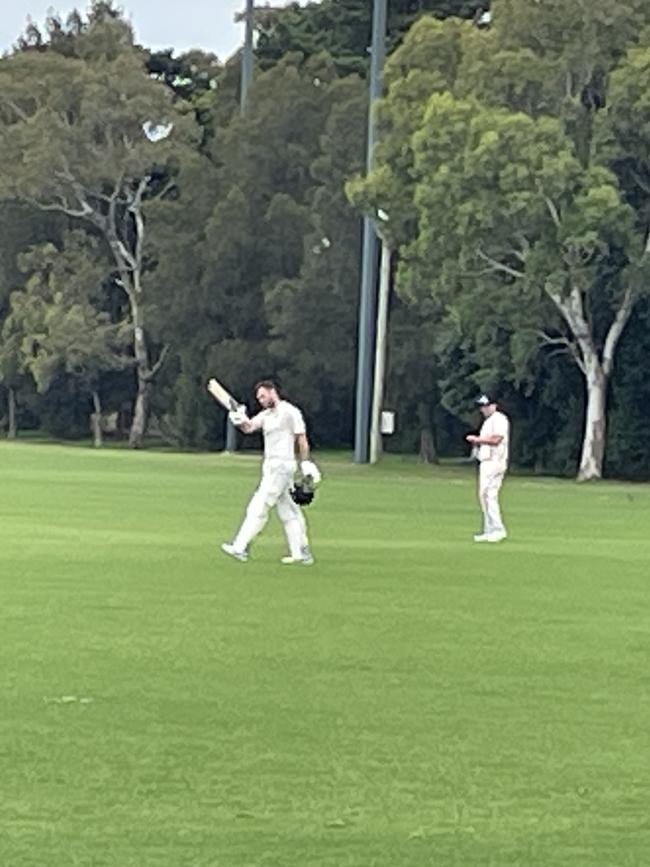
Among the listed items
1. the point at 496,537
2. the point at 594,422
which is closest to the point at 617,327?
the point at 594,422

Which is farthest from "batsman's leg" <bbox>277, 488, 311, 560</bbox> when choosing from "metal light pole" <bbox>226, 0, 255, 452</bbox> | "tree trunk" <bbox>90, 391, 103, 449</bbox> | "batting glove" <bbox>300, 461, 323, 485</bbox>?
"tree trunk" <bbox>90, 391, 103, 449</bbox>

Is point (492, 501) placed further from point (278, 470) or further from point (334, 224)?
point (334, 224)

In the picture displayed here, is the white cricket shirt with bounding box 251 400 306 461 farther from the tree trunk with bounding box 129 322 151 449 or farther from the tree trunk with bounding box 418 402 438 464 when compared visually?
the tree trunk with bounding box 129 322 151 449

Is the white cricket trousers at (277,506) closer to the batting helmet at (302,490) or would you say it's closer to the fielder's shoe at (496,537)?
the batting helmet at (302,490)

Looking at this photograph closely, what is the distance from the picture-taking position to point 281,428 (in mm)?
25422

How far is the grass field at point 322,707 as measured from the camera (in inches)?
392

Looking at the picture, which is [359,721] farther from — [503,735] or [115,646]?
[115,646]

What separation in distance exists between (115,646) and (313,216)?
65.1 metres

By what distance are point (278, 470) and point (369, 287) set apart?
147 feet

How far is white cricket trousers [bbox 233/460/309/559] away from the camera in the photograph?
25.0 m

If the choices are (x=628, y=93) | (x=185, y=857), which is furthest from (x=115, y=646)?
(x=628, y=93)

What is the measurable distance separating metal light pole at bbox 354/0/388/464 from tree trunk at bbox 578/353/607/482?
22.9ft

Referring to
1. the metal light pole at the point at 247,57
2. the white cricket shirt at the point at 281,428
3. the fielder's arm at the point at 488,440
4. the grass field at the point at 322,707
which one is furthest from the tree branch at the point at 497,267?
the white cricket shirt at the point at 281,428

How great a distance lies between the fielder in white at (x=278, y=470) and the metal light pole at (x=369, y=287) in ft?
140
